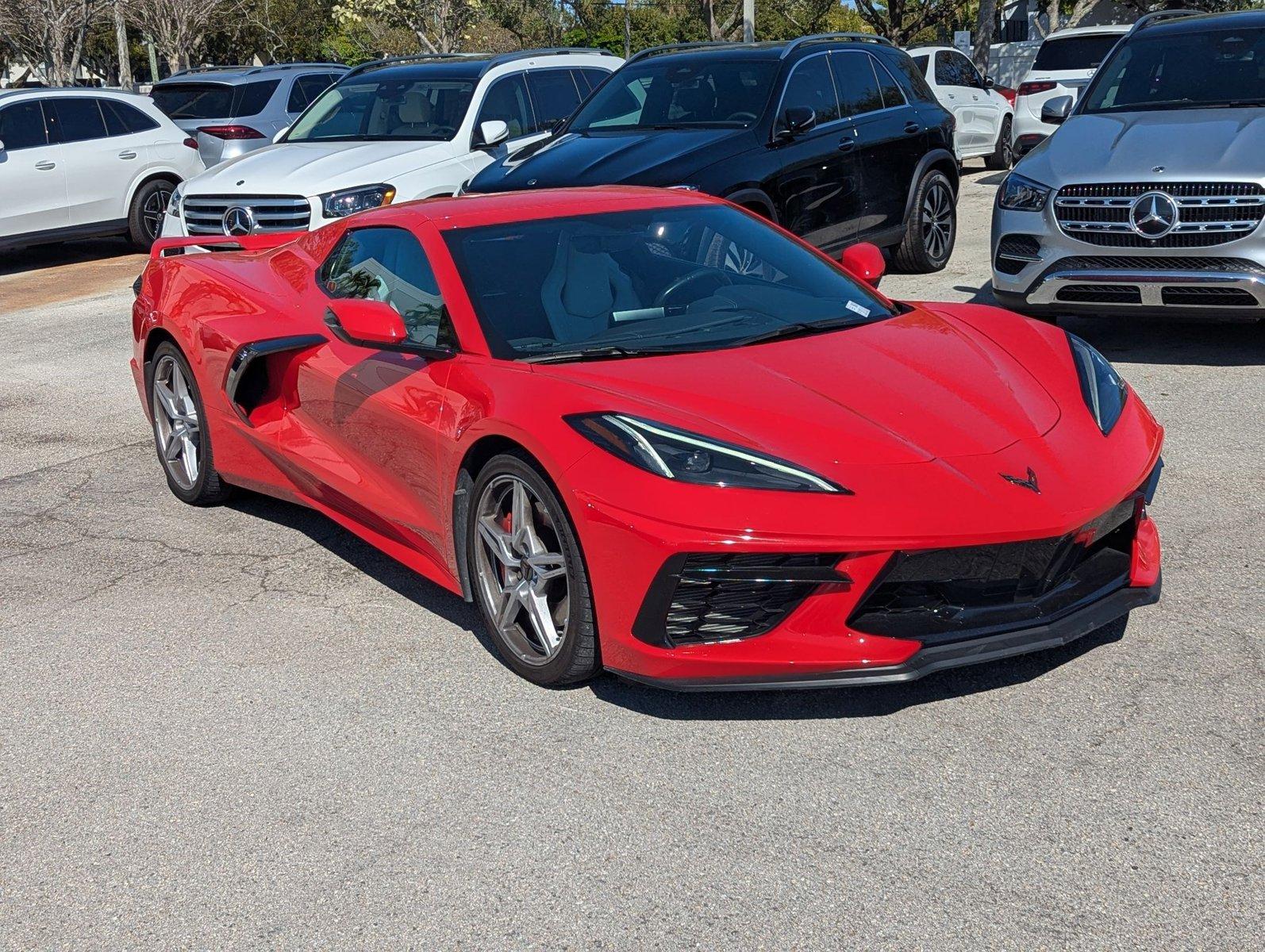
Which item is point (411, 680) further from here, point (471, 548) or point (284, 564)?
point (284, 564)

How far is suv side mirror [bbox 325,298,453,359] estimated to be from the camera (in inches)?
181

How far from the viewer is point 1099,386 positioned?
463cm

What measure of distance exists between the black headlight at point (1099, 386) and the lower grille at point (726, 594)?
1.22 m

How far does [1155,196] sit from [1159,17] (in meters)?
2.76

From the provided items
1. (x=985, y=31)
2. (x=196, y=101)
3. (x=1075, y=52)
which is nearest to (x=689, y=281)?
(x=196, y=101)

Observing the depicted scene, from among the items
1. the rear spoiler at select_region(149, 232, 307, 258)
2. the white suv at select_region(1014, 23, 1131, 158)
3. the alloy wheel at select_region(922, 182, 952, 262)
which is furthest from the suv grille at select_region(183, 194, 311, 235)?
the white suv at select_region(1014, 23, 1131, 158)

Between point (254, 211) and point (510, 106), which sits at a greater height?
point (510, 106)

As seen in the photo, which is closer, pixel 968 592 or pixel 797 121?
pixel 968 592

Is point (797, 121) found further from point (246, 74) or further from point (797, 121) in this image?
point (246, 74)

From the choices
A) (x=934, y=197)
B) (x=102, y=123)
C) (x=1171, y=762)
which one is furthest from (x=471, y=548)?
(x=102, y=123)

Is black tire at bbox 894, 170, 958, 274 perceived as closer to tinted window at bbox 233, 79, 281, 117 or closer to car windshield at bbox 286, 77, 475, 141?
car windshield at bbox 286, 77, 475, 141

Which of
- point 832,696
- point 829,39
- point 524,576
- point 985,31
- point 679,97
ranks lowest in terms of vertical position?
point 832,696

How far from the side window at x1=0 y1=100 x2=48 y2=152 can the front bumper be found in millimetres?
13038

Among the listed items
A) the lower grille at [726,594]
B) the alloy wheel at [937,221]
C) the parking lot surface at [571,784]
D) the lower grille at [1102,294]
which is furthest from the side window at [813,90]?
the lower grille at [726,594]
